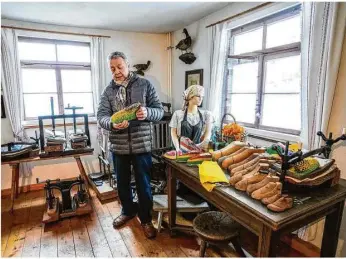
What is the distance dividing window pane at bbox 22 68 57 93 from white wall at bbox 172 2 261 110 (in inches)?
70.4

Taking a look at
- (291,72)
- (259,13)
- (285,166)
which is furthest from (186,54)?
(285,166)

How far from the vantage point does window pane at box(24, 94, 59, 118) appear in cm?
308

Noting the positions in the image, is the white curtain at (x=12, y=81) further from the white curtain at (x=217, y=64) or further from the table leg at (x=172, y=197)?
the white curtain at (x=217, y=64)

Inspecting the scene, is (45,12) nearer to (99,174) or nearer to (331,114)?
(99,174)

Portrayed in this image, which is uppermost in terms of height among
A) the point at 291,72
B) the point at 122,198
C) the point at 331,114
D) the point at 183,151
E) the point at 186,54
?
the point at 186,54

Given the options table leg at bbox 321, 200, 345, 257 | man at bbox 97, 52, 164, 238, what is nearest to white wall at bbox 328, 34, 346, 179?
table leg at bbox 321, 200, 345, 257

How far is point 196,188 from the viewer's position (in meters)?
1.51

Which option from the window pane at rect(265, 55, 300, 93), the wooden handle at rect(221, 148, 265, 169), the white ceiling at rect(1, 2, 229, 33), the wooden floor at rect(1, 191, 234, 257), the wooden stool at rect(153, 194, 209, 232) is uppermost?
the white ceiling at rect(1, 2, 229, 33)

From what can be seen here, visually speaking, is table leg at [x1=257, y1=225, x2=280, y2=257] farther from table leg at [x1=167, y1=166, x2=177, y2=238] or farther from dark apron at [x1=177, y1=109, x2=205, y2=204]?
dark apron at [x1=177, y1=109, x2=205, y2=204]

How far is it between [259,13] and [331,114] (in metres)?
1.17

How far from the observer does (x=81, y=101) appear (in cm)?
334

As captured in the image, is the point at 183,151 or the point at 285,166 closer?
the point at 285,166

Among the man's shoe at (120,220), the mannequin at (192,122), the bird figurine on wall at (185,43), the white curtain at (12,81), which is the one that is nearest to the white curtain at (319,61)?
the mannequin at (192,122)

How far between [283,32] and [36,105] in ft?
10.4
